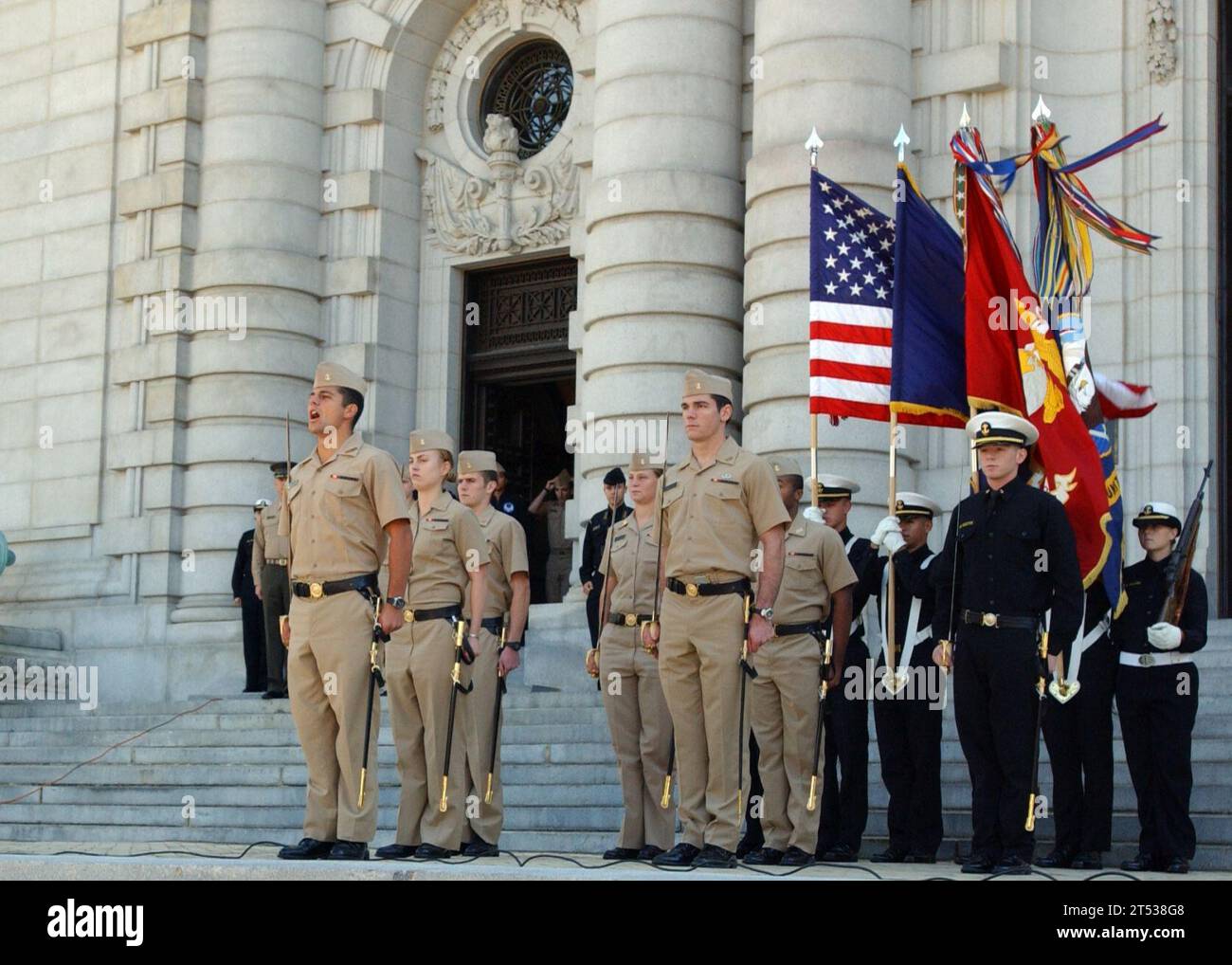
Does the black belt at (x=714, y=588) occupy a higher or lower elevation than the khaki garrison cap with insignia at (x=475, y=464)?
lower

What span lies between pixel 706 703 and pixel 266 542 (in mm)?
7528

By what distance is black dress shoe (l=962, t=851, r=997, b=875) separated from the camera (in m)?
9.29

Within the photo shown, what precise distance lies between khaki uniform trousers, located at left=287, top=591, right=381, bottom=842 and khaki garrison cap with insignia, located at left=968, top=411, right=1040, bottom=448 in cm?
308

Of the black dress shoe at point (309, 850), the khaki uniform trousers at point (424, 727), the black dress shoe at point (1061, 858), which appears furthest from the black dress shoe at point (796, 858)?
the black dress shoe at point (309, 850)

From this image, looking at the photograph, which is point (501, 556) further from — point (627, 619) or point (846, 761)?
point (846, 761)

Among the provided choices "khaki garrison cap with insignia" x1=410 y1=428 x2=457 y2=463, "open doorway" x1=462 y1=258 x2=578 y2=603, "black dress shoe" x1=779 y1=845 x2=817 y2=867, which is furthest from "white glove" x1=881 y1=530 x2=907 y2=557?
"open doorway" x1=462 y1=258 x2=578 y2=603

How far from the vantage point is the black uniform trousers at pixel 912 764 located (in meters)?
11.0

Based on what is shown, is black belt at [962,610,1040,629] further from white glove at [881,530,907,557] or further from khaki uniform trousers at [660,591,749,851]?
white glove at [881,530,907,557]

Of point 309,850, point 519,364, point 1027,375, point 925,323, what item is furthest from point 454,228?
point 309,850

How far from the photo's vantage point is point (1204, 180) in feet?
52.2

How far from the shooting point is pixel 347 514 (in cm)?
998

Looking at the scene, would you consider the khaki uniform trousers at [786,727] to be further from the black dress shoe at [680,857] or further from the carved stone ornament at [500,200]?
the carved stone ornament at [500,200]

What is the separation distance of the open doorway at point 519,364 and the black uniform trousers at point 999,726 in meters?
10.7
